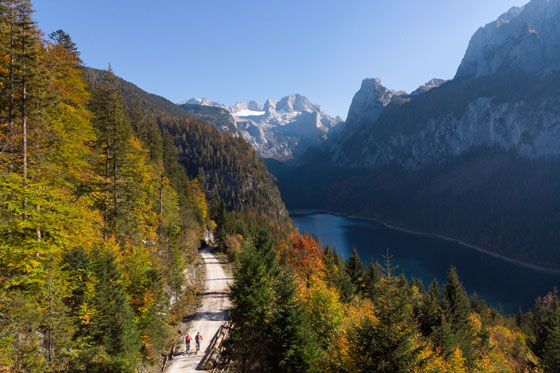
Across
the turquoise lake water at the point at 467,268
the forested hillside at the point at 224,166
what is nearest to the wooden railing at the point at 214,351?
the turquoise lake water at the point at 467,268

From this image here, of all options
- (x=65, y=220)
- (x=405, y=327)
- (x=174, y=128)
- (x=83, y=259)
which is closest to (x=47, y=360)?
(x=83, y=259)

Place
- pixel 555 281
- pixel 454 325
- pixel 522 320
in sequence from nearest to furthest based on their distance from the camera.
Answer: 1. pixel 454 325
2. pixel 522 320
3. pixel 555 281

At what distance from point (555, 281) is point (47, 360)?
181 meters

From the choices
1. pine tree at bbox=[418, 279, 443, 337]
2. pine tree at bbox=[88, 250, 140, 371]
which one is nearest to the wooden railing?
pine tree at bbox=[88, 250, 140, 371]

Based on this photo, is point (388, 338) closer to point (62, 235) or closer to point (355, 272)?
point (62, 235)

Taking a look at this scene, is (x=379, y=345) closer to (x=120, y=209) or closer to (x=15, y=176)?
(x=15, y=176)

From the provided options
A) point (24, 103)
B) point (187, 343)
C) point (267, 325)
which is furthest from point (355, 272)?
point (24, 103)

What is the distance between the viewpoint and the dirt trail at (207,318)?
22888 mm

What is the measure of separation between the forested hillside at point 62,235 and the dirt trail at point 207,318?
198cm

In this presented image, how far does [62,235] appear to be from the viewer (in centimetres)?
1386

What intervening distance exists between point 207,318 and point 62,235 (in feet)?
71.9

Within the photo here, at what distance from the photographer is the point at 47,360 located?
46.4 ft

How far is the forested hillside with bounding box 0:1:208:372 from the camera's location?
42.1 feet

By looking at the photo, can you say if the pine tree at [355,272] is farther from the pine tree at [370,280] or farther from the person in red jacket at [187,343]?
the person in red jacket at [187,343]
